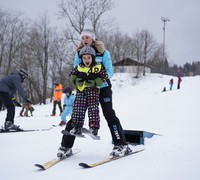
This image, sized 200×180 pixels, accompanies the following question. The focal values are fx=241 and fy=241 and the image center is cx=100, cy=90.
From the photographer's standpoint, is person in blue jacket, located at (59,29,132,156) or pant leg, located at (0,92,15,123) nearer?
person in blue jacket, located at (59,29,132,156)

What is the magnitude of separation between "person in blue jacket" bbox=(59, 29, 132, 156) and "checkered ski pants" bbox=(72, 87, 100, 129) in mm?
141

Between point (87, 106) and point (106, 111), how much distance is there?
28cm

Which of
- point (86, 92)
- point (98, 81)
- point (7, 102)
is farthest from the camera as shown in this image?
point (7, 102)

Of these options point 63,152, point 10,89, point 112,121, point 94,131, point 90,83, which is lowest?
point 63,152

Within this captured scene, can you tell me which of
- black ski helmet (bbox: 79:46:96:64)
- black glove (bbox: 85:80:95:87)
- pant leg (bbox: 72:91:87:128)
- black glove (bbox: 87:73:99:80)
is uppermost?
black ski helmet (bbox: 79:46:96:64)

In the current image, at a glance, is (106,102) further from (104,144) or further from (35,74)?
(35,74)

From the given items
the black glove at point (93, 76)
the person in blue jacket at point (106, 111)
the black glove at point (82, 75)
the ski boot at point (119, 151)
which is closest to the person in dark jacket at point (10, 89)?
the person in blue jacket at point (106, 111)

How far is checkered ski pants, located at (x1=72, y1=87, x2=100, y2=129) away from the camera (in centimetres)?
328

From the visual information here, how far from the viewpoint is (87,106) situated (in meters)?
3.37

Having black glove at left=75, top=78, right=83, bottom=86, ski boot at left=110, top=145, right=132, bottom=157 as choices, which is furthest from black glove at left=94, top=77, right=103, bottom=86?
ski boot at left=110, top=145, right=132, bottom=157

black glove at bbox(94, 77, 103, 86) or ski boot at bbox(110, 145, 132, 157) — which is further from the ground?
black glove at bbox(94, 77, 103, 86)

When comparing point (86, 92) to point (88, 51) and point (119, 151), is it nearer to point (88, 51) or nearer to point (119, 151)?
point (88, 51)

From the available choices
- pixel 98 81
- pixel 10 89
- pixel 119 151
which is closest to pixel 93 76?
pixel 98 81

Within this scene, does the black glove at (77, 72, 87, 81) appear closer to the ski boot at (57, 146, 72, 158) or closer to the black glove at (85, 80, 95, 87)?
the black glove at (85, 80, 95, 87)
